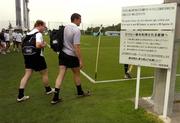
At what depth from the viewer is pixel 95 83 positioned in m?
10.9

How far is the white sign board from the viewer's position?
644 centimetres

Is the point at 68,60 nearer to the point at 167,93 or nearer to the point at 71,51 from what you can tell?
the point at 71,51

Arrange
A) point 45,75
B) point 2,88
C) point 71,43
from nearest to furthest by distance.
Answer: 1. point 71,43
2. point 45,75
3. point 2,88

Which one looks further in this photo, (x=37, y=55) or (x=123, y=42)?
(x=37, y=55)

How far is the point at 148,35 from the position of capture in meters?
6.76

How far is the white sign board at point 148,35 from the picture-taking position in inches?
253

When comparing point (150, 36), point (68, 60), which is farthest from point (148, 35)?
point (68, 60)

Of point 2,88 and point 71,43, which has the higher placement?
point 71,43

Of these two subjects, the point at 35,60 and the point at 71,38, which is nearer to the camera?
the point at 71,38

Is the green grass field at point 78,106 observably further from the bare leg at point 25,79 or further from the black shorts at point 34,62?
the black shorts at point 34,62

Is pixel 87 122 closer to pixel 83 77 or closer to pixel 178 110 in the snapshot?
pixel 178 110

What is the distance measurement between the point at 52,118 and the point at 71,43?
1.90 meters

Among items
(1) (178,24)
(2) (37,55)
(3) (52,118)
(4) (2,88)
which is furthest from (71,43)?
(4) (2,88)

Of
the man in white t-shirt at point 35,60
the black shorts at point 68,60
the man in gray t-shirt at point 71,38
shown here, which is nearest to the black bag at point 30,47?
the man in white t-shirt at point 35,60
